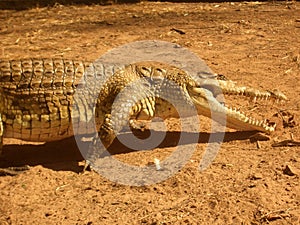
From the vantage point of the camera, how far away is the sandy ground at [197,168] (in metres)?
4.05

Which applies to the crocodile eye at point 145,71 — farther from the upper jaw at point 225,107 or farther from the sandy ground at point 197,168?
the sandy ground at point 197,168

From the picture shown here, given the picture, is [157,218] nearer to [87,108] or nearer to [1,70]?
[87,108]

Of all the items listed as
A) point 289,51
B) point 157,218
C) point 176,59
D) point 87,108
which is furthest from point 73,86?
point 289,51

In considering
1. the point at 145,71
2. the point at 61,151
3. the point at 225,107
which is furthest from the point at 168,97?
the point at 61,151

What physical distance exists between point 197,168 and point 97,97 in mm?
1299

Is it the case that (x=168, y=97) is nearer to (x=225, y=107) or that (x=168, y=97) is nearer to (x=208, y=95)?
(x=208, y=95)

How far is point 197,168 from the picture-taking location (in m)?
4.71

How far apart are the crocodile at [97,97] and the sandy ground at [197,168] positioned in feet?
0.99

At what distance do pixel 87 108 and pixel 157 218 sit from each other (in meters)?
1.69

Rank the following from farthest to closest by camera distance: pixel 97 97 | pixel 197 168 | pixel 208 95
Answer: pixel 208 95 → pixel 97 97 → pixel 197 168

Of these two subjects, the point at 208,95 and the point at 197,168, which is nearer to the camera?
the point at 197,168

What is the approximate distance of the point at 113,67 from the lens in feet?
18.1

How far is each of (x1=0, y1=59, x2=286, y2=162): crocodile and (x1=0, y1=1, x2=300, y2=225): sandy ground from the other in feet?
0.99

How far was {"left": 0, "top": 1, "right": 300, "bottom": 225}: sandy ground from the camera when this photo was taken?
13.3 feet
